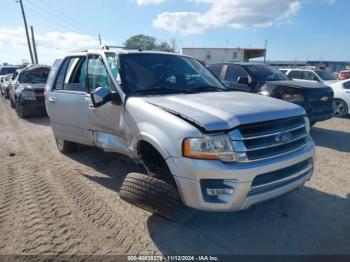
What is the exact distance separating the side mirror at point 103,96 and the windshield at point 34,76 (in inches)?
364

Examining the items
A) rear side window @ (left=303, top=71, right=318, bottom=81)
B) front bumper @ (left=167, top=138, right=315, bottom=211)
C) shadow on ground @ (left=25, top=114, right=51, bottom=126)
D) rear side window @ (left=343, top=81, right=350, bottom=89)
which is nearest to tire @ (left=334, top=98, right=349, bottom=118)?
rear side window @ (left=343, top=81, right=350, bottom=89)

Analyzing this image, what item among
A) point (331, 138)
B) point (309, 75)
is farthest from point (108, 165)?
point (309, 75)

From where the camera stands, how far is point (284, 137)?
3.05 metres

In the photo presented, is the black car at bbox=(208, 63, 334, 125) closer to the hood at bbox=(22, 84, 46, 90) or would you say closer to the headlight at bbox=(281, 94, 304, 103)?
the headlight at bbox=(281, 94, 304, 103)

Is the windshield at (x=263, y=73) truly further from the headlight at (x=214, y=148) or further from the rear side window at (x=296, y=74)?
the rear side window at (x=296, y=74)

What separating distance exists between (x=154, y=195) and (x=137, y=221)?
0.68 m

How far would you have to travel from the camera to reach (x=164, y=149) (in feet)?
9.62

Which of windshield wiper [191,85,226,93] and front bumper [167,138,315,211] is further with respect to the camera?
windshield wiper [191,85,226,93]

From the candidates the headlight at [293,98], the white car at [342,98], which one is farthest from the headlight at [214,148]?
the white car at [342,98]

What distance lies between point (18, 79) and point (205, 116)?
11.4 metres

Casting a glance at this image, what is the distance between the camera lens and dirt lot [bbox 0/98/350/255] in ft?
9.82

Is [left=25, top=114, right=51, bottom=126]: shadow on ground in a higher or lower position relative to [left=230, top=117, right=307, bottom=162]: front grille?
lower

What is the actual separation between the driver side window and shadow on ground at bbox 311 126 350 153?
5104 mm

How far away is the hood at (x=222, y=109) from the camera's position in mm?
2771
